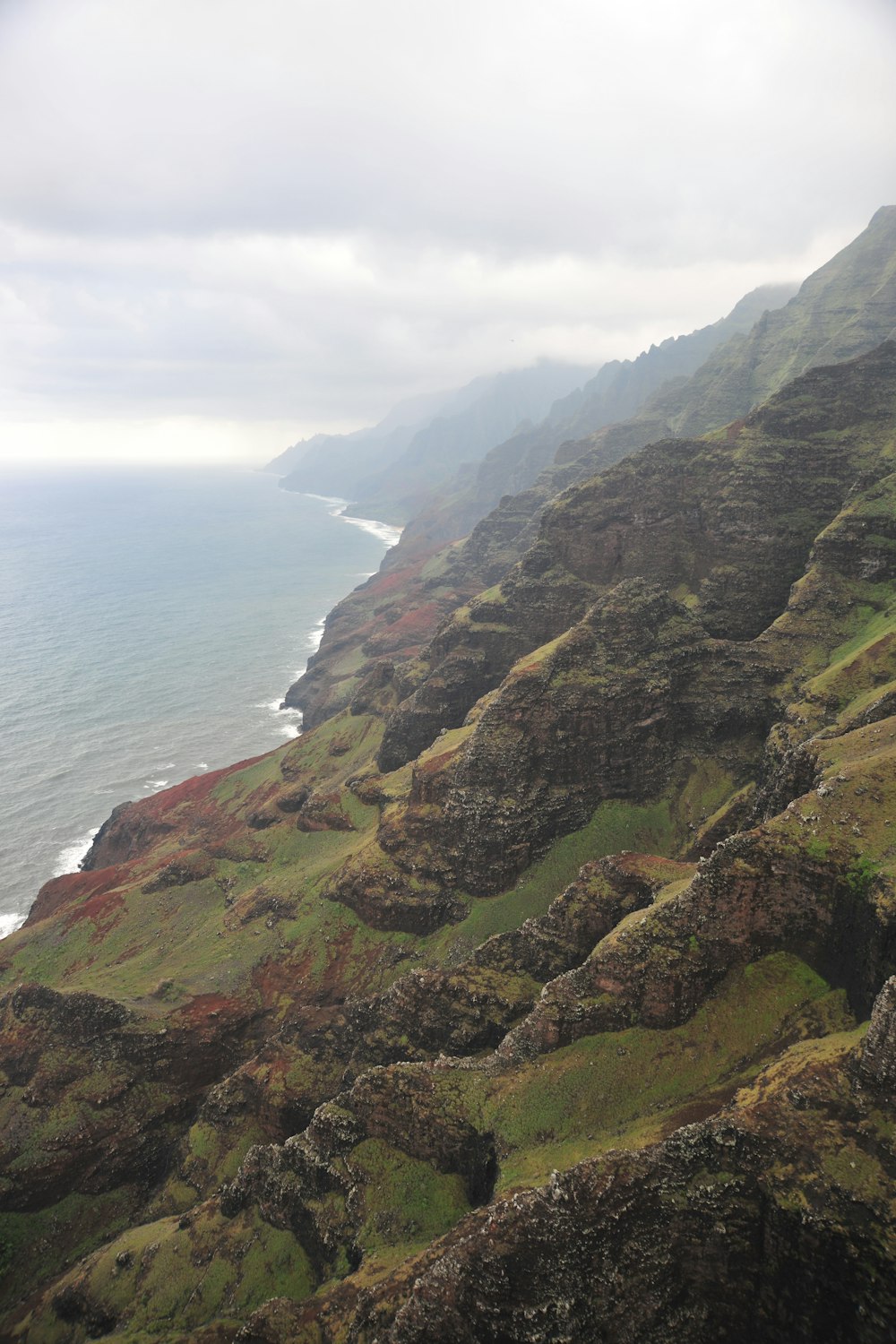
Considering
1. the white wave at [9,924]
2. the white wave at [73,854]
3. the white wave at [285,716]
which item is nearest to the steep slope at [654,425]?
the white wave at [285,716]

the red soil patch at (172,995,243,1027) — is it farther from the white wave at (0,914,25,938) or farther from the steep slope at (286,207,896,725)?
the steep slope at (286,207,896,725)

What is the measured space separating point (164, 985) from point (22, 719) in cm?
10078

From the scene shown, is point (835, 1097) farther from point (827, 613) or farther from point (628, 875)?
point (827, 613)

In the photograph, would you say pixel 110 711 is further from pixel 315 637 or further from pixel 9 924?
pixel 315 637

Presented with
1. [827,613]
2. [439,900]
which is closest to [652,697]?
[827,613]

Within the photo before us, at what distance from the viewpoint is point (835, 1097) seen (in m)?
17.9

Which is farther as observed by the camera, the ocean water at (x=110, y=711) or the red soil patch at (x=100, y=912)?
the ocean water at (x=110, y=711)

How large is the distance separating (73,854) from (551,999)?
287 feet

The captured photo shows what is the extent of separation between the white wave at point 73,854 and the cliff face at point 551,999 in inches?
611

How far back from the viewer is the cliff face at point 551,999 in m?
18.6

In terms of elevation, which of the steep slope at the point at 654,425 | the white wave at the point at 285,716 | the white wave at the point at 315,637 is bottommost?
the white wave at the point at 285,716

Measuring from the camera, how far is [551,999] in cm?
2814

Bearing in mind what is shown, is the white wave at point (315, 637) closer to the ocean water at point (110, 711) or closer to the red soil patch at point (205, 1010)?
the ocean water at point (110, 711)

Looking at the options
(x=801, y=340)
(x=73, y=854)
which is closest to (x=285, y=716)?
(x=73, y=854)
